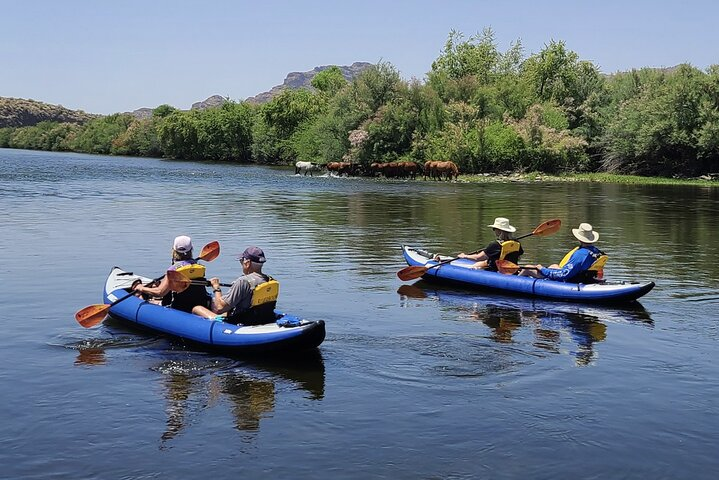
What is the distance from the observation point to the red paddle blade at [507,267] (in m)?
14.1

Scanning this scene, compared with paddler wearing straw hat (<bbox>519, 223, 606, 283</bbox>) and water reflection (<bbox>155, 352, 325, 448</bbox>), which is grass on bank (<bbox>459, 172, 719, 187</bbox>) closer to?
paddler wearing straw hat (<bbox>519, 223, 606, 283</bbox>)

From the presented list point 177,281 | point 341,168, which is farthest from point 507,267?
point 341,168

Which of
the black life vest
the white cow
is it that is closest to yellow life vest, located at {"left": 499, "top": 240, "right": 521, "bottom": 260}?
the black life vest

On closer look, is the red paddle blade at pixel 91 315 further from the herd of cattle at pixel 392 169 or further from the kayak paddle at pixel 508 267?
the herd of cattle at pixel 392 169

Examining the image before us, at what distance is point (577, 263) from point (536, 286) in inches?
28.8

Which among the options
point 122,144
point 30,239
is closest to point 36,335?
point 30,239

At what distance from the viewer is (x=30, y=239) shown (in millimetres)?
19656

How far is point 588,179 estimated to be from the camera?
53.2 metres

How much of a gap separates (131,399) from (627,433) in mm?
4771

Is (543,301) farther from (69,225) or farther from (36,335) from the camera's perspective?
(69,225)

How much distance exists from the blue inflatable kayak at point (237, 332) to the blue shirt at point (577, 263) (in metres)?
5.24

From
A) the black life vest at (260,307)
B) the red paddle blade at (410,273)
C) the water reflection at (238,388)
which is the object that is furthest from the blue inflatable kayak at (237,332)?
the red paddle blade at (410,273)

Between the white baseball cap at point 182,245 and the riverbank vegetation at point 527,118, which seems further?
the riverbank vegetation at point 527,118

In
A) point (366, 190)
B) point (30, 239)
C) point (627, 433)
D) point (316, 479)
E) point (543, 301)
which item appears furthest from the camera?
point (366, 190)
